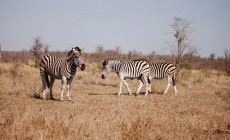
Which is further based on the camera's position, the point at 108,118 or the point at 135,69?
the point at 135,69

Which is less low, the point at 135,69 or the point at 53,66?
the point at 53,66

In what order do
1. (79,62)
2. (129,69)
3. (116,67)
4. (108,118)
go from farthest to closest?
(116,67) < (129,69) < (79,62) < (108,118)

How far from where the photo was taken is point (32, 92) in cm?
1499

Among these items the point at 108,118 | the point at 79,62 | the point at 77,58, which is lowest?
the point at 108,118

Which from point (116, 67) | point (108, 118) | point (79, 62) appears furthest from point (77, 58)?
point (108, 118)

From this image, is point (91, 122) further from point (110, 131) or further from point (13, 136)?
point (13, 136)

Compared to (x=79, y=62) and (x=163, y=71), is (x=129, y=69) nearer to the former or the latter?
(x=163, y=71)

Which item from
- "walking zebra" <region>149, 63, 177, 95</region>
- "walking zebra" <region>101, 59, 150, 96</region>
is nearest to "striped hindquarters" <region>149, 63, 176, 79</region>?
"walking zebra" <region>149, 63, 177, 95</region>

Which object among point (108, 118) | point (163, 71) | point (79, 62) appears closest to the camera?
point (108, 118)

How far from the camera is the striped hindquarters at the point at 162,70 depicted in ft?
60.6

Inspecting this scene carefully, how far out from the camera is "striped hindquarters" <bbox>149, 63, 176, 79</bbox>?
18.5m

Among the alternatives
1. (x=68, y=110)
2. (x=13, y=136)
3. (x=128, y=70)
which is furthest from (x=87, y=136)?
(x=128, y=70)

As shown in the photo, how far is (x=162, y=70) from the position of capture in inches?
733

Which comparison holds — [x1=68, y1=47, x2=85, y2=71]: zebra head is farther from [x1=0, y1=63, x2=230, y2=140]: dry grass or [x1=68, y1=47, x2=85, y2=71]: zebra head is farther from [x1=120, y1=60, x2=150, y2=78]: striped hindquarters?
[x1=120, y1=60, x2=150, y2=78]: striped hindquarters
